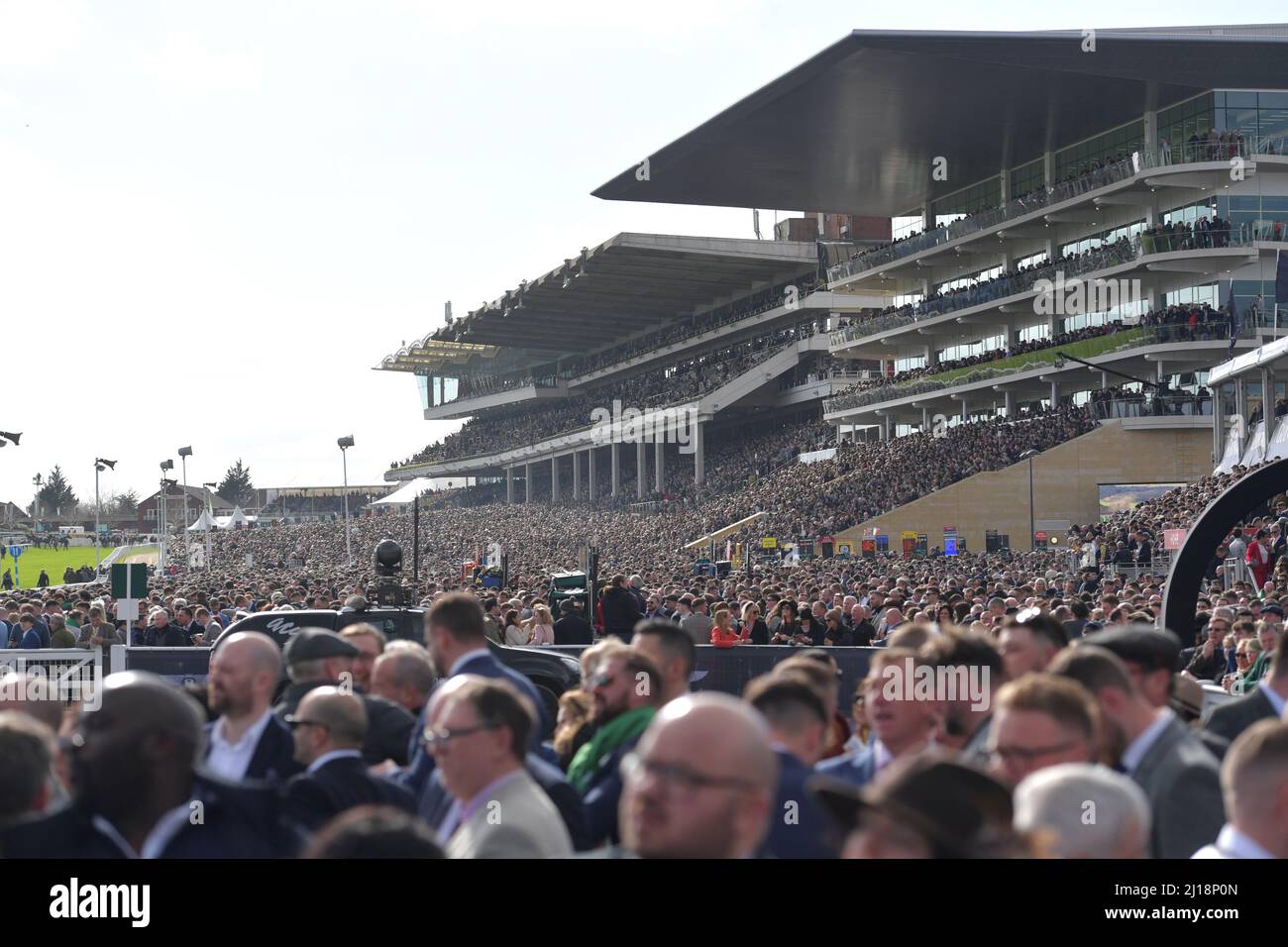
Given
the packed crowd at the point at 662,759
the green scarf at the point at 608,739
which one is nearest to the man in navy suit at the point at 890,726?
the packed crowd at the point at 662,759

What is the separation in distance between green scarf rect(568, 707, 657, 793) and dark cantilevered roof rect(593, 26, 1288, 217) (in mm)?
47103

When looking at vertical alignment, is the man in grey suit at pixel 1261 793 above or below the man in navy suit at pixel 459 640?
below

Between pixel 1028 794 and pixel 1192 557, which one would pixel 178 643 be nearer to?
pixel 1192 557

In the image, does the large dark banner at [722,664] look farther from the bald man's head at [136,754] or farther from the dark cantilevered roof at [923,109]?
the dark cantilevered roof at [923,109]

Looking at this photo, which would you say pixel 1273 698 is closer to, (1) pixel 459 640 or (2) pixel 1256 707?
(2) pixel 1256 707

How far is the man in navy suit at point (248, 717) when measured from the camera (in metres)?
5.65

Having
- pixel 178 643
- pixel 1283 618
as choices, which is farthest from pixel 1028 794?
pixel 178 643

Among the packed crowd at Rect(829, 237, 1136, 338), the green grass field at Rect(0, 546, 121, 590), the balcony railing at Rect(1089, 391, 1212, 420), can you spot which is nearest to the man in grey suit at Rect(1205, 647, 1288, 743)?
the balcony railing at Rect(1089, 391, 1212, 420)

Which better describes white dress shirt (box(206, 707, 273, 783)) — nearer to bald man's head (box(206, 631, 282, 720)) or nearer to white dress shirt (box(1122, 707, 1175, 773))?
bald man's head (box(206, 631, 282, 720))

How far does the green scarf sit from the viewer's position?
217 inches

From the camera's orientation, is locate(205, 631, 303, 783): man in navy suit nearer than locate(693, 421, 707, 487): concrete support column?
Yes

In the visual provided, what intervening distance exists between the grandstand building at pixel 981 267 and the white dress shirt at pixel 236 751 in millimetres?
35424

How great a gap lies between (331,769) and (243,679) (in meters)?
0.82

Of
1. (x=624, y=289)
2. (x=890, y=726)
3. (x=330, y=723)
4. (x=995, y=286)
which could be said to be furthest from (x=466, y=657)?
(x=624, y=289)
